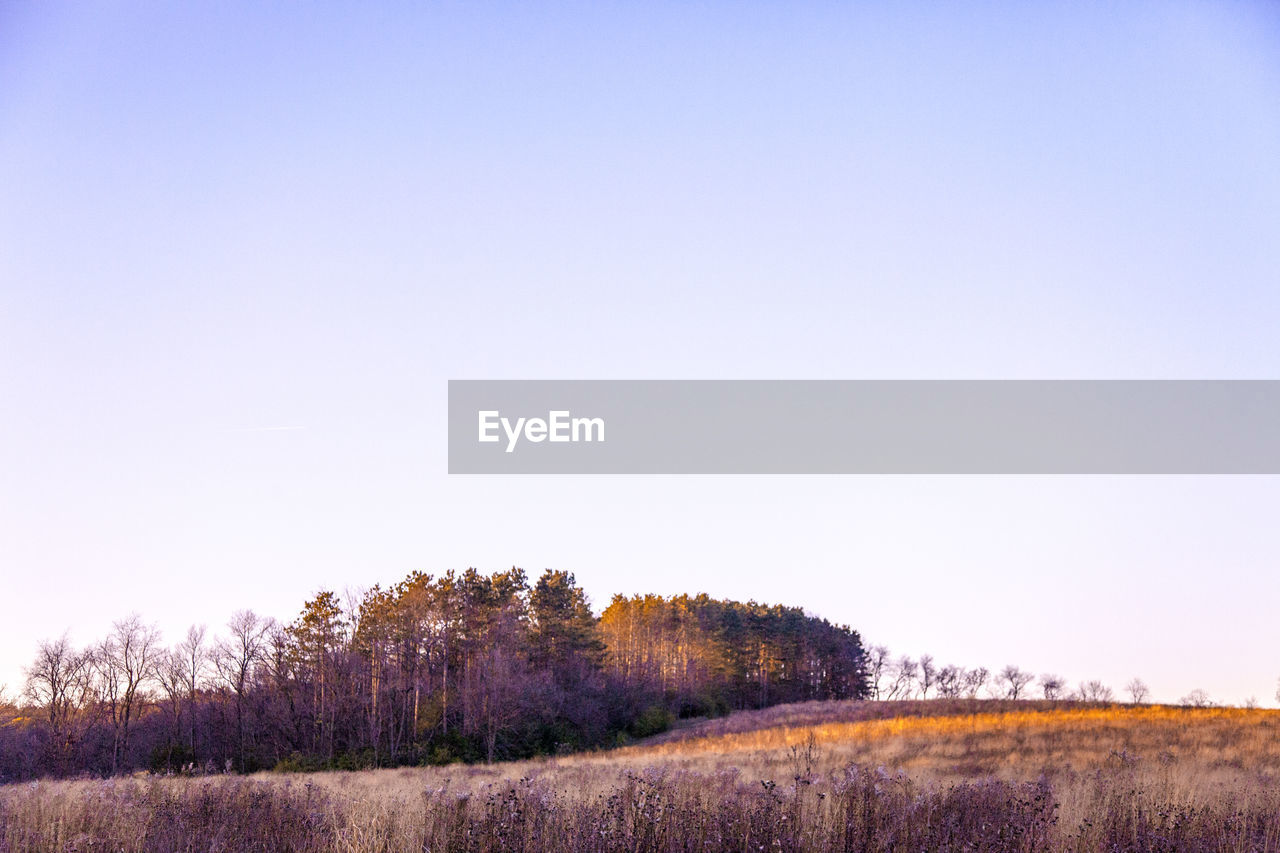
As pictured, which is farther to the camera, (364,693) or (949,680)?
(949,680)

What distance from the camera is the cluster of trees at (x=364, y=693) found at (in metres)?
44.4

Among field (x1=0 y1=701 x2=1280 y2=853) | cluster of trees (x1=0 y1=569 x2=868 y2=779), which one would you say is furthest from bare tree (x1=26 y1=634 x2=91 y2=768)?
field (x1=0 y1=701 x2=1280 y2=853)

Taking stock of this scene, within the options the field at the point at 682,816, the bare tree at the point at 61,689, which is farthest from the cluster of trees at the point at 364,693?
the field at the point at 682,816

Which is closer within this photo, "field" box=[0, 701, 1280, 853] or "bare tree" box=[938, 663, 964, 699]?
"field" box=[0, 701, 1280, 853]

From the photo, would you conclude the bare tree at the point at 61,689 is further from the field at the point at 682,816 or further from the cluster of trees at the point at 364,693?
the field at the point at 682,816

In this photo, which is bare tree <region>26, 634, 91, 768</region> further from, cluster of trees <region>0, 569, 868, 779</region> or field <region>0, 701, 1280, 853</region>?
field <region>0, 701, 1280, 853</region>

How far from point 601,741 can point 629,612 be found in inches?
1123

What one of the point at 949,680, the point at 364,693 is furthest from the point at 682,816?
the point at 949,680

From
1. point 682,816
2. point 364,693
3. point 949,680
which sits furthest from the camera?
point 949,680

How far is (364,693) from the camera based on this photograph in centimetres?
4753

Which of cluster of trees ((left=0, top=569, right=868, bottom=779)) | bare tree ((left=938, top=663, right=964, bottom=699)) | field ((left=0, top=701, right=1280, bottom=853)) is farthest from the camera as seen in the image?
bare tree ((left=938, top=663, right=964, bottom=699))

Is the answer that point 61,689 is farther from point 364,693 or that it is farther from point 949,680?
point 949,680

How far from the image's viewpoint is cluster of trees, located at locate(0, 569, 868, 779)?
44.4 m

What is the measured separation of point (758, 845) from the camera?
22.0 ft
